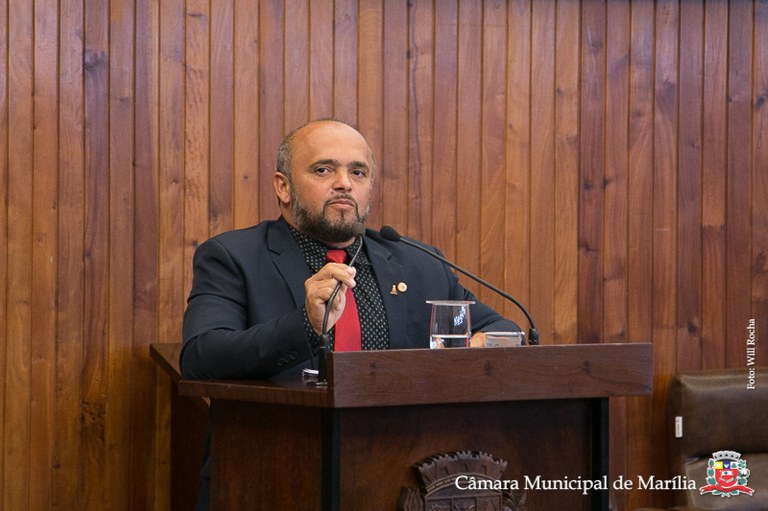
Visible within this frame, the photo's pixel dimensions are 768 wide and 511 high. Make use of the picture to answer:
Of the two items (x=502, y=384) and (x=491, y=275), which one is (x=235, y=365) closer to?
(x=502, y=384)

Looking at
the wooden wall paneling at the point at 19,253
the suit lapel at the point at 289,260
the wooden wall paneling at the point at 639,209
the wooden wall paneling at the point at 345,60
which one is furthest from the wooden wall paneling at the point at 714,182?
the wooden wall paneling at the point at 19,253

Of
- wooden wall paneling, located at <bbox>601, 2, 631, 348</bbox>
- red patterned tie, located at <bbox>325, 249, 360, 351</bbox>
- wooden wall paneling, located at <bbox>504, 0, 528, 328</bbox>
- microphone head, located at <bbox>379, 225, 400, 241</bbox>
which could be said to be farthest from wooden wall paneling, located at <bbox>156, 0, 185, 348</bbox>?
wooden wall paneling, located at <bbox>601, 2, 631, 348</bbox>

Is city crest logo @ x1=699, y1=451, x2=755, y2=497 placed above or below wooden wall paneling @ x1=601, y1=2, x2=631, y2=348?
below

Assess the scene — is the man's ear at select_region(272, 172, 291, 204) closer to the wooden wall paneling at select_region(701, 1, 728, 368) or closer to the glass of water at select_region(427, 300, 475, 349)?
the glass of water at select_region(427, 300, 475, 349)

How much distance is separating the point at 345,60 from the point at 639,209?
1289mm

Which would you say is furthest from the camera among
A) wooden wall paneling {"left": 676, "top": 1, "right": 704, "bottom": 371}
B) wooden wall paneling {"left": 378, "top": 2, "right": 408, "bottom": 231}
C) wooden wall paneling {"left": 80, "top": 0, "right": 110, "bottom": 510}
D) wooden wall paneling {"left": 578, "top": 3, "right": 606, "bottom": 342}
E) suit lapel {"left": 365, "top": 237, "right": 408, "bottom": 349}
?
wooden wall paneling {"left": 676, "top": 1, "right": 704, "bottom": 371}

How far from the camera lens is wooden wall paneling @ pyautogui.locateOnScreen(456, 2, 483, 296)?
391cm

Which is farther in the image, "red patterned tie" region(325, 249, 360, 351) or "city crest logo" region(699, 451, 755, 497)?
"city crest logo" region(699, 451, 755, 497)

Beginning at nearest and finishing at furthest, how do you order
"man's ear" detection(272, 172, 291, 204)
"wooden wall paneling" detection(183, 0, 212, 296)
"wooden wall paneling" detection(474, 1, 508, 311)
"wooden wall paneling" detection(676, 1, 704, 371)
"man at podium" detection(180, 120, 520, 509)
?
"man at podium" detection(180, 120, 520, 509) < "man's ear" detection(272, 172, 291, 204) < "wooden wall paneling" detection(183, 0, 212, 296) < "wooden wall paneling" detection(474, 1, 508, 311) < "wooden wall paneling" detection(676, 1, 704, 371)

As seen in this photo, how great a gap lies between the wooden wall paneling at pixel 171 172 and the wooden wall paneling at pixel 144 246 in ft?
0.05

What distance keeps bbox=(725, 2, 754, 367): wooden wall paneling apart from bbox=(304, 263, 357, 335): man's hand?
250cm

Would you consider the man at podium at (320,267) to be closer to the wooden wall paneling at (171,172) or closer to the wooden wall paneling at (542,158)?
the wooden wall paneling at (171,172)

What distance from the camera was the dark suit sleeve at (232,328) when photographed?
2.26 metres

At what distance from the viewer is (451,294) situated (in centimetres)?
302
